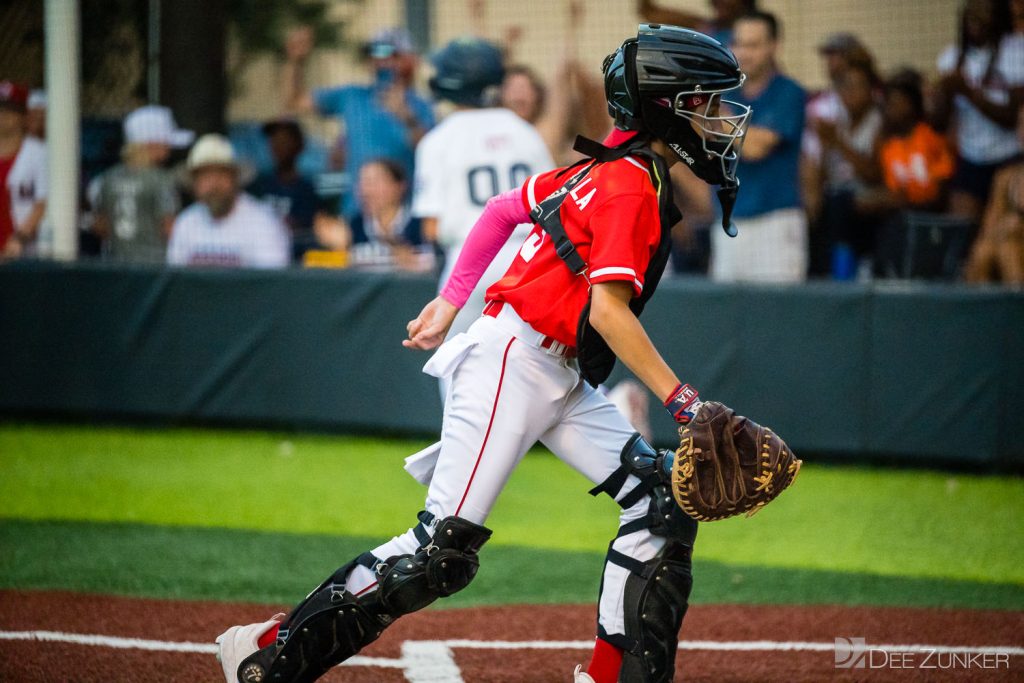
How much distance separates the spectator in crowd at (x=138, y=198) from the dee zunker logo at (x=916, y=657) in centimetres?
642

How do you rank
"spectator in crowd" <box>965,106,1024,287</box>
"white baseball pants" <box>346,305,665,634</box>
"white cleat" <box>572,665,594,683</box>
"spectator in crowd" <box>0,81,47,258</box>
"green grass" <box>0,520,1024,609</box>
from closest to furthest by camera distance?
"white baseball pants" <box>346,305,665,634</box>
"white cleat" <box>572,665,594,683</box>
"green grass" <box>0,520,1024,609</box>
"spectator in crowd" <box>965,106,1024,287</box>
"spectator in crowd" <box>0,81,47,258</box>

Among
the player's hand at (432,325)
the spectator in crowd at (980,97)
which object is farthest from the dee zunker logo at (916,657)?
the spectator in crowd at (980,97)

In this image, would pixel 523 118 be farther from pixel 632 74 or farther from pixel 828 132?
pixel 632 74

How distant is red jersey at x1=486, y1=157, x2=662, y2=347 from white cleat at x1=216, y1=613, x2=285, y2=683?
1111 mm

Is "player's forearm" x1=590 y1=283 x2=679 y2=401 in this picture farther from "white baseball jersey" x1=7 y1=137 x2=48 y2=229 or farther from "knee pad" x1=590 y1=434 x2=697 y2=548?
"white baseball jersey" x1=7 y1=137 x2=48 y2=229

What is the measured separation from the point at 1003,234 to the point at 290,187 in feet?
17.2

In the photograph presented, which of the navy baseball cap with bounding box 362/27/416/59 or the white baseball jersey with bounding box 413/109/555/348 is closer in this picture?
the white baseball jersey with bounding box 413/109/555/348

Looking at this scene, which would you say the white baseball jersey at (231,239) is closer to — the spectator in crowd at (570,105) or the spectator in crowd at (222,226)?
the spectator in crowd at (222,226)

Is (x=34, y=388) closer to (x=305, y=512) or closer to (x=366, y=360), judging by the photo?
(x=366, y=360)

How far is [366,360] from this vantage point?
8289 mm

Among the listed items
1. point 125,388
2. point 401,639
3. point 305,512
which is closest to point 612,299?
point 401,639

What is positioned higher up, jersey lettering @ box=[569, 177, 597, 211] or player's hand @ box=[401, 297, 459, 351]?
jersey lettering @ box=[569, 177, 597, 211]

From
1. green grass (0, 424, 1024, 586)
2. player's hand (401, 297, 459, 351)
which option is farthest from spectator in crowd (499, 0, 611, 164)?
player's hand (401, 297, 459, 351)

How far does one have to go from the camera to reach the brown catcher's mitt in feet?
10.4
